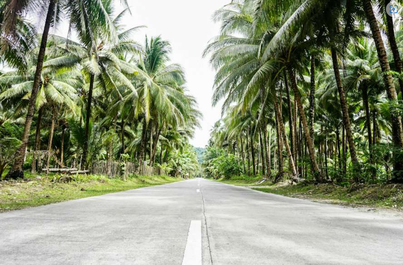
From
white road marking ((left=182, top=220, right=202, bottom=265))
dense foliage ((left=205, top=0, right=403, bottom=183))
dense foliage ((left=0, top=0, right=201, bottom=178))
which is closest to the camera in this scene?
white road marking ((left=182, top=220, right=202, bottom=265))

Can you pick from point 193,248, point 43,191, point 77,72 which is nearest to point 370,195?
point 193,248

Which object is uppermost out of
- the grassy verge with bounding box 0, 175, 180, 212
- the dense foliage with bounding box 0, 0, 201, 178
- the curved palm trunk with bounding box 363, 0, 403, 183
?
the dense foliage with bounding box 0, 0, 201, 178

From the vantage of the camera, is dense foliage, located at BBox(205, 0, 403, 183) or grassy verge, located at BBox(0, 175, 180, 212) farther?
dense foliage, located at BBox(205, 0, 403, 183)

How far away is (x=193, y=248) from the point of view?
2.53 m

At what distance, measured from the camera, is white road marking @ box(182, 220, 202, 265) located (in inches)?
85.3

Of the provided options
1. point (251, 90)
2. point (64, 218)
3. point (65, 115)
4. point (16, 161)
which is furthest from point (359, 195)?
point (65, 115)

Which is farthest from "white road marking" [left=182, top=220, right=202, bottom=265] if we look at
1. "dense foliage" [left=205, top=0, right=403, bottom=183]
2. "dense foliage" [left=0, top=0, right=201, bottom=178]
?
"dense foliage" [left=0, top=0, right=201, bottom=178]

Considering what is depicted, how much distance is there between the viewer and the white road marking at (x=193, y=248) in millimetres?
2166

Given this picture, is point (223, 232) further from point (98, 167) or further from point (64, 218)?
point (98, 167)

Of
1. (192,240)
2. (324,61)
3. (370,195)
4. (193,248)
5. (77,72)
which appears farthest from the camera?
(77,72)

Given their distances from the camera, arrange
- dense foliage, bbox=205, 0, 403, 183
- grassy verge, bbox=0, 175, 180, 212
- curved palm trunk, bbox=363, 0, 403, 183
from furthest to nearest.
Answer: dense foliage, bbox=205, 0, 403, 183 → curved palm trunk, bbox=363, 0, 403, 183 → grassy verge, bbox=0, 175, 180, 212

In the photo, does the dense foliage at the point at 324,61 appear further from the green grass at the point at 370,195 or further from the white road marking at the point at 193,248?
the white road marking at the point at 193,248

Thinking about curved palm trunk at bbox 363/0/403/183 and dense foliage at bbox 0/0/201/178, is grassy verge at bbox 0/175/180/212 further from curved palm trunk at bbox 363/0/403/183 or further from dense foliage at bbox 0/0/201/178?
curved palm trunk at bbox 363/0/403/183

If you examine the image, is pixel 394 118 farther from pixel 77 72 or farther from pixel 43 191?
pixel 77 72
